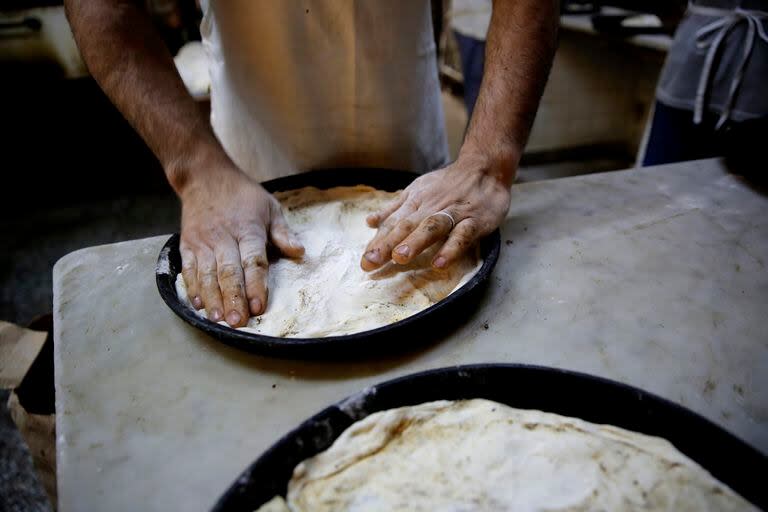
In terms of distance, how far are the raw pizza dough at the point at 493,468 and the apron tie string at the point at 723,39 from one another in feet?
4.74

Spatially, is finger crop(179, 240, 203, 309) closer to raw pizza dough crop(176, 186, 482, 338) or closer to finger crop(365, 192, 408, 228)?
raw pizza dough crop(176, 186, 482, 338)

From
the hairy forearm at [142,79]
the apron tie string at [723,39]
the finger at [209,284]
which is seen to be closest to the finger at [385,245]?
the finger at [209,284]

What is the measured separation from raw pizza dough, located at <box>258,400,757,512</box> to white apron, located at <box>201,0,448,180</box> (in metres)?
0.87

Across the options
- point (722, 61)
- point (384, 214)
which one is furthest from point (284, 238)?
point (722, 61)

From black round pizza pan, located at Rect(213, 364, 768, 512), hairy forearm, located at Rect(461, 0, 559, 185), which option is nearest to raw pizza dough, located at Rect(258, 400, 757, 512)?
black round pizza pan, located at Rect(213, 364, 768, 512)

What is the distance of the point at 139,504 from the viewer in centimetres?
62

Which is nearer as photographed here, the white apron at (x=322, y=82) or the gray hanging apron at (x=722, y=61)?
the white apron at (x=322, y=82)

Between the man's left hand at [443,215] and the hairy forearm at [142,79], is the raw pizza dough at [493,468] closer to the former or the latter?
the man's left hand at [443,215]

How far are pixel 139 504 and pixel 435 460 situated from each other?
38cm

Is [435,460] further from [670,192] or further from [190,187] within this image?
[670,192]

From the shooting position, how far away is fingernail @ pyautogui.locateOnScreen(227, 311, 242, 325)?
32.7 inches

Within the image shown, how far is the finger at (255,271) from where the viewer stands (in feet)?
2.85

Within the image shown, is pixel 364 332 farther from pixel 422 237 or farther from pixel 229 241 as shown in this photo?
pixel 229 241

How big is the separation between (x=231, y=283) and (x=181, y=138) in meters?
0.41
